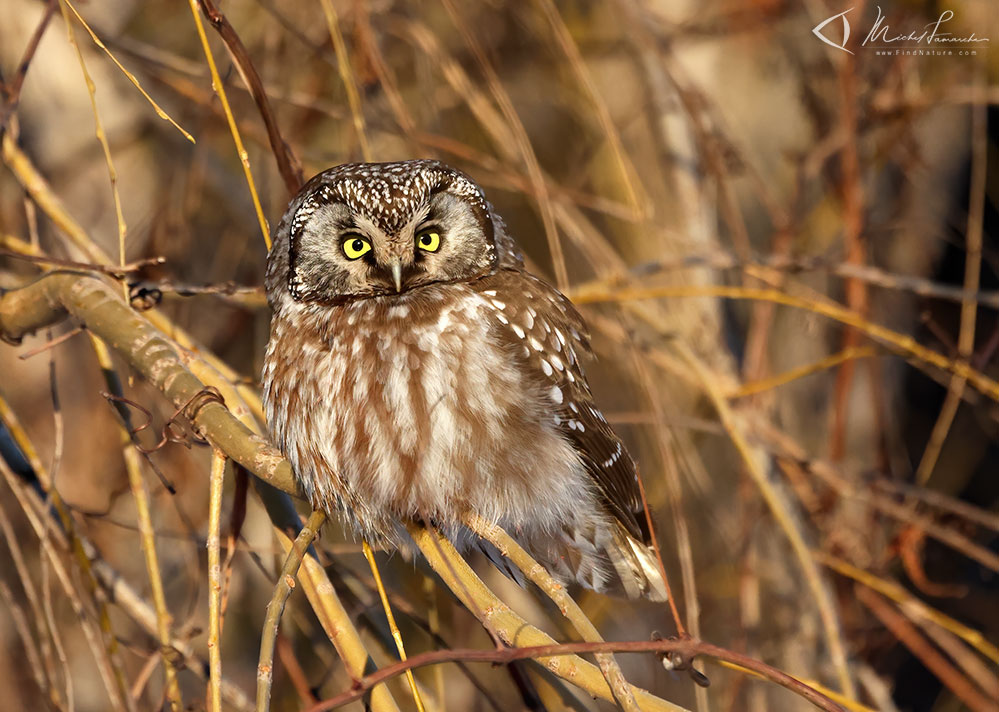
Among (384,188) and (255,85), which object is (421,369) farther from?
(255,85)

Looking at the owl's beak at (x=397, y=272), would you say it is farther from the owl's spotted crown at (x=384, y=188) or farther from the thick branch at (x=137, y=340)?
the thick branch at (x=137, y=340)

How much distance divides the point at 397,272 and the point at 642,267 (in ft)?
4.13

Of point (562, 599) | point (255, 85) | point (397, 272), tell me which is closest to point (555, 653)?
point (562, 599)

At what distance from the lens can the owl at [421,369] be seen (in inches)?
109

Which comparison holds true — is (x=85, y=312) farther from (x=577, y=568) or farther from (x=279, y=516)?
(x=577, y=568)

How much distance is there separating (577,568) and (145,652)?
1406 millimetres

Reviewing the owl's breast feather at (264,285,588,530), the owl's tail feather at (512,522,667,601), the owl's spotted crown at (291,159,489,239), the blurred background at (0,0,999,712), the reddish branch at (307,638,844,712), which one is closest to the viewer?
the reddish branch at (307,638,844,712)

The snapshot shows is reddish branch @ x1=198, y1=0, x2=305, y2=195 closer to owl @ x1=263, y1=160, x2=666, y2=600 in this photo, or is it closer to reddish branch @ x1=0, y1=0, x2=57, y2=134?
owl @ x1=263, y1=160, x2=666, y2=600

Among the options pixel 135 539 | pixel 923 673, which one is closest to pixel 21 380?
pixel 135 539

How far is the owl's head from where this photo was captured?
2.87m

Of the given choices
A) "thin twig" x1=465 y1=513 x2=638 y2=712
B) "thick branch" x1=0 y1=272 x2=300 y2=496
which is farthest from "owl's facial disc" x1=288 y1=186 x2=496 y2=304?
"thin twig" x1=465 y1=513 x2=638 y2=712

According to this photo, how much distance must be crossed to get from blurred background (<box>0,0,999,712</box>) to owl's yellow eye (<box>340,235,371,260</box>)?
36 centimetres

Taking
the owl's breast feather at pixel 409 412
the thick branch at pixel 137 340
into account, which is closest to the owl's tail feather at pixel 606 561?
the owl's breast feather at pixel 409 412

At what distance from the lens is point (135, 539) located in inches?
224
